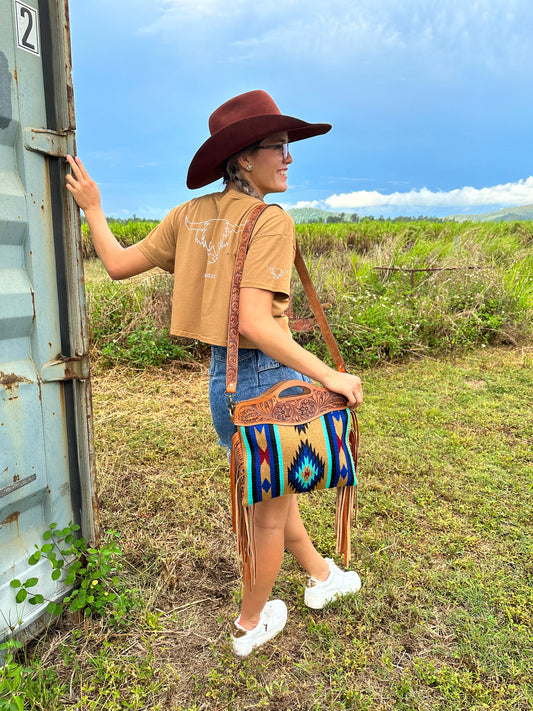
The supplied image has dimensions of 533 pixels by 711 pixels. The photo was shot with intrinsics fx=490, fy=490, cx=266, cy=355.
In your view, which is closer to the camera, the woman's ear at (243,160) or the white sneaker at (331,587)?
the woman's ear at (243,160)

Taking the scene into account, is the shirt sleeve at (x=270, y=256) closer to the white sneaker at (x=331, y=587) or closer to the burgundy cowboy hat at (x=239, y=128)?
the burgundy cowboy hat at (x=239, y=128)

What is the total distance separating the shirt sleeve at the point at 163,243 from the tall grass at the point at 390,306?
371 centimetres

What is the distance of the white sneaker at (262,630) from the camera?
2029mm

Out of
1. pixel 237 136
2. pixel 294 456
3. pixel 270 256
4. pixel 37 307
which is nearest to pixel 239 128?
pixel 237 136

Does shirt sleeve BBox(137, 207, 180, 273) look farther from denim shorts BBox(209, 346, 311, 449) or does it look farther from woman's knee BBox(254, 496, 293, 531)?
woman's knee BBox(254, 496, 293, 531)

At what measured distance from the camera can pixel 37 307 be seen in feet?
6.16

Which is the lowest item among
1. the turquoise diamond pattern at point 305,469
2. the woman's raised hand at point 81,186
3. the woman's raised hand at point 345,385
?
the turquoise diamond pattern at point 305,469

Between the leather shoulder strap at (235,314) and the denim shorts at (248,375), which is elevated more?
the leather shoulder strap at (235,314)

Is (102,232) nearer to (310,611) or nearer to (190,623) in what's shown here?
(190,623)

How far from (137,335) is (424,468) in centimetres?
350

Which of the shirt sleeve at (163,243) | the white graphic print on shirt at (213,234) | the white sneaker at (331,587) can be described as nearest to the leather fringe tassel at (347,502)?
the white sneaker at (331,587)

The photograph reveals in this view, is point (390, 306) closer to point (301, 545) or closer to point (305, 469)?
point (301, 545)

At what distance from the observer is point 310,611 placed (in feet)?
7.54

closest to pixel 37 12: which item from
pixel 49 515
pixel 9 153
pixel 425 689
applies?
pixel 9 153
